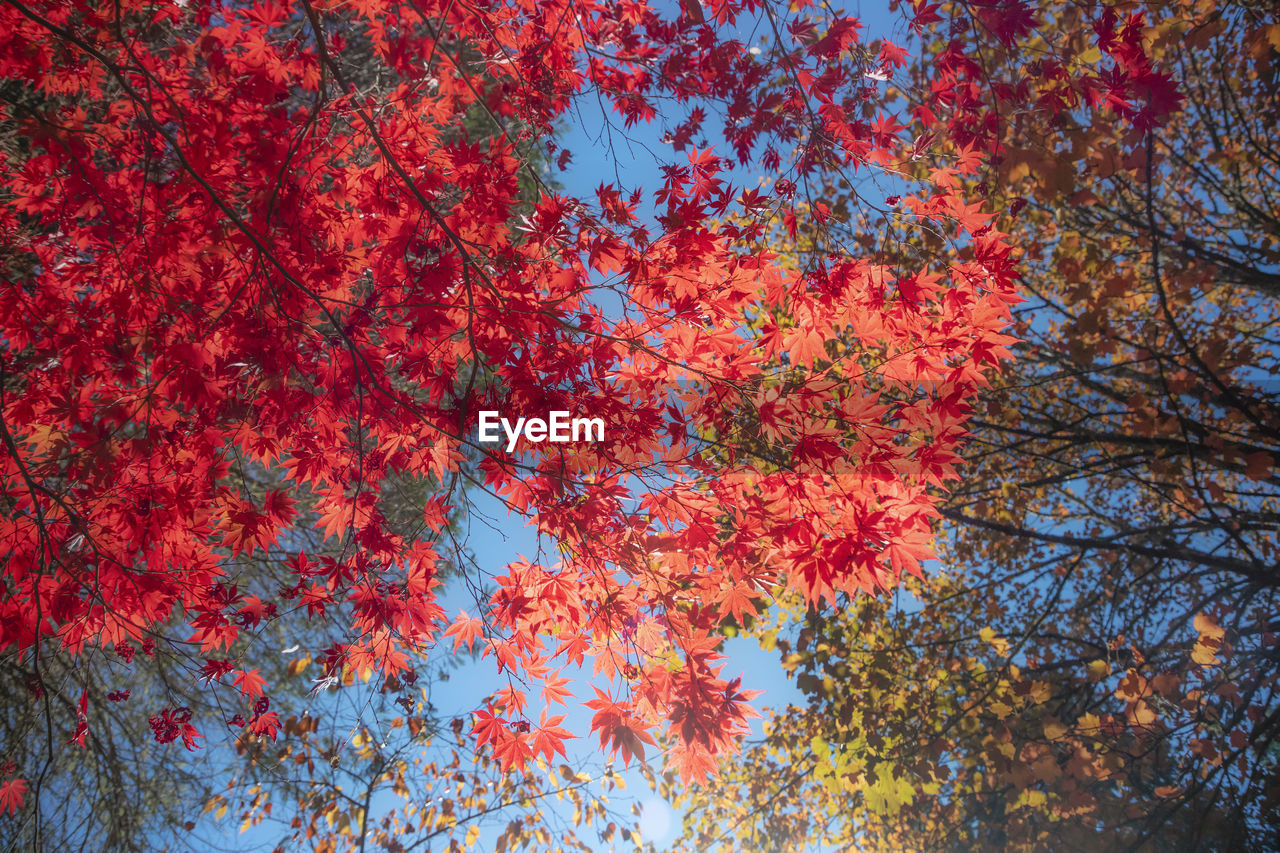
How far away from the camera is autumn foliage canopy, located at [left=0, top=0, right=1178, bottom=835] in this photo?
2375 mm

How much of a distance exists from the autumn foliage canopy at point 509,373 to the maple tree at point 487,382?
0.8 inches

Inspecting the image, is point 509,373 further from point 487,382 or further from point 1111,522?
point 1111,522

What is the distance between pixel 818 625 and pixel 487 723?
2.74 m

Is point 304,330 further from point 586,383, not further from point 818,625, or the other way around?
point 818,625

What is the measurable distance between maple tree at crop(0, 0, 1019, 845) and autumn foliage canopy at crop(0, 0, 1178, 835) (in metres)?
0.02

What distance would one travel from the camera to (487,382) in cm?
238

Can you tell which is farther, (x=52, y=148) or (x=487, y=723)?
(x=52, y=148)

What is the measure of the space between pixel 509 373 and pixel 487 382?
12.1 inches

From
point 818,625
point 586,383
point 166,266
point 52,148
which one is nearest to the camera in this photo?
point 586,383

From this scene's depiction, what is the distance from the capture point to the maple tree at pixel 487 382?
7.74ft

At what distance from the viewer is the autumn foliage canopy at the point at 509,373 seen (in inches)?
93.5

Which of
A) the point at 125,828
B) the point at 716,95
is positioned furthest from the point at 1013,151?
the point at 125,828

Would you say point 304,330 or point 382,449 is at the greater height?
point 304,330

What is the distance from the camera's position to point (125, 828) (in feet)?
15.5
